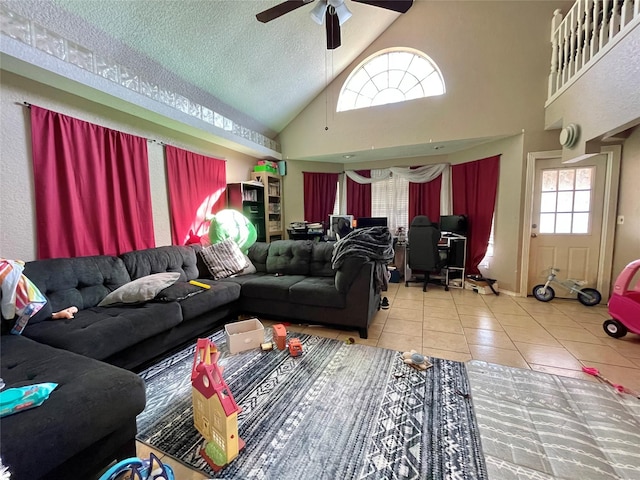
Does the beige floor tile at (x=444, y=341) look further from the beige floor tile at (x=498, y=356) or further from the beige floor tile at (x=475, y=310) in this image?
the beige floor tile at (x=475, y=310)

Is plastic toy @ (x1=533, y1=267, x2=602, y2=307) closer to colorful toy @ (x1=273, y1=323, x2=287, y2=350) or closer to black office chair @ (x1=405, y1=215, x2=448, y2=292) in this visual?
black office chair @ (x1=405, y1=215, x2=448, y2=292)

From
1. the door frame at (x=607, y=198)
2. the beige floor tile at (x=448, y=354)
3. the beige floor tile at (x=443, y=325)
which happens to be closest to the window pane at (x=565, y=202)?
the door frame at (x=607, y=198)

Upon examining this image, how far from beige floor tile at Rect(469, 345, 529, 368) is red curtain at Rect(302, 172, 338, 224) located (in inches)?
143

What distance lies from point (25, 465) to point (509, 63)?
5351 millimetres

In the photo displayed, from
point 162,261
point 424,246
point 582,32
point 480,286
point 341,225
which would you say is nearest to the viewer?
point 162,261

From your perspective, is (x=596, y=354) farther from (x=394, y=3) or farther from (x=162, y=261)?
(x=162, y=261)

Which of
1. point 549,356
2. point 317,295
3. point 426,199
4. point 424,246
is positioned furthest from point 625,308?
point 426,199

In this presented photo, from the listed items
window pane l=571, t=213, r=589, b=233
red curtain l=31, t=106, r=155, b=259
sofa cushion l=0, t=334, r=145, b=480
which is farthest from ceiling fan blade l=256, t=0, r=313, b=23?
window pane l=571, t=213, r=589, b=233

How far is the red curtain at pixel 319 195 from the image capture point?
5.22 meters

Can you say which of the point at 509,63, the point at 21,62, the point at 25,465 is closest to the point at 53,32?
the point at 21,62

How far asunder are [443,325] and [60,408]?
288 cm

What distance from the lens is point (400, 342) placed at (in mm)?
2385

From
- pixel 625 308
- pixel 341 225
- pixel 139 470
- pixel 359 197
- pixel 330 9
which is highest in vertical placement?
pixel 330 9

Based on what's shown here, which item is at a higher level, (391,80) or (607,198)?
(391,80)
